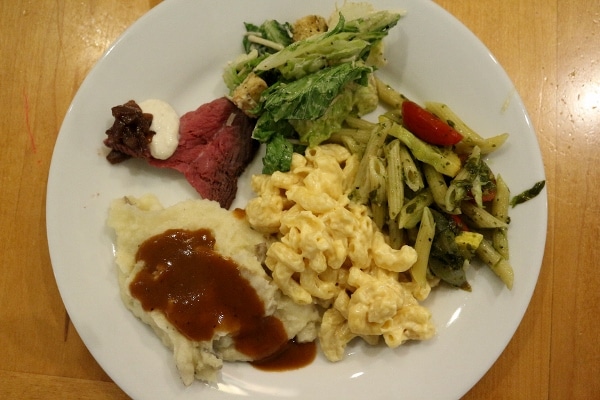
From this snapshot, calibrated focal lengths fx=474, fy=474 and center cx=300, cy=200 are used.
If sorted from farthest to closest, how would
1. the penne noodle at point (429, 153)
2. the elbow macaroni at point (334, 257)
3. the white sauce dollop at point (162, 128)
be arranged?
the white sauce dollop at point (162, 128), the penne noodle at point (429, 153), the elbow macaroni at point (334, 257)

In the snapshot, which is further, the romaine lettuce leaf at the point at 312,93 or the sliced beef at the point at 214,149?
the sliced beef at the point at 214,149

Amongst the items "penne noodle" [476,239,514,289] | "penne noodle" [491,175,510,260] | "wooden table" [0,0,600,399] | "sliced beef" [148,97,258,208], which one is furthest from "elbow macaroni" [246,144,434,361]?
"wooden table" [0,0,600,399]

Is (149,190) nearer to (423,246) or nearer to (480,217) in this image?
(423,246)

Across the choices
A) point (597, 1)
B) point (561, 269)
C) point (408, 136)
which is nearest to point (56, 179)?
point (408, 136)

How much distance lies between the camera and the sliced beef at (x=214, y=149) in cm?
307

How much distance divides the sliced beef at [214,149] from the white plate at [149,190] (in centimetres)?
26

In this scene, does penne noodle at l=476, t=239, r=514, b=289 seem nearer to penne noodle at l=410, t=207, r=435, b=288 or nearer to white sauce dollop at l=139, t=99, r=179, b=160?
penne noodle at l=410, t=207, r=435, b=288

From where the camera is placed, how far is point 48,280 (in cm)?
309

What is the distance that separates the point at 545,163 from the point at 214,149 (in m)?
2.23

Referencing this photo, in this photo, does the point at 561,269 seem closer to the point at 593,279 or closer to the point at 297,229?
the point at 593,279

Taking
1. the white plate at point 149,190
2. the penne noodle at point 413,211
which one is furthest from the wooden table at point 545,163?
the penne noodle at point 413,211

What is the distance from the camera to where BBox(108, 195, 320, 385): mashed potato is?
269cm

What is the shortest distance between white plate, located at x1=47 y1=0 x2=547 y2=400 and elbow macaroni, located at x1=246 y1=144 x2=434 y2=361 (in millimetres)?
231

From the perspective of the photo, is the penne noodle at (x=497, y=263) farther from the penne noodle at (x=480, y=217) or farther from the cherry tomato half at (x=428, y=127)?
the cherry tomato half at (x=428, y=127)
